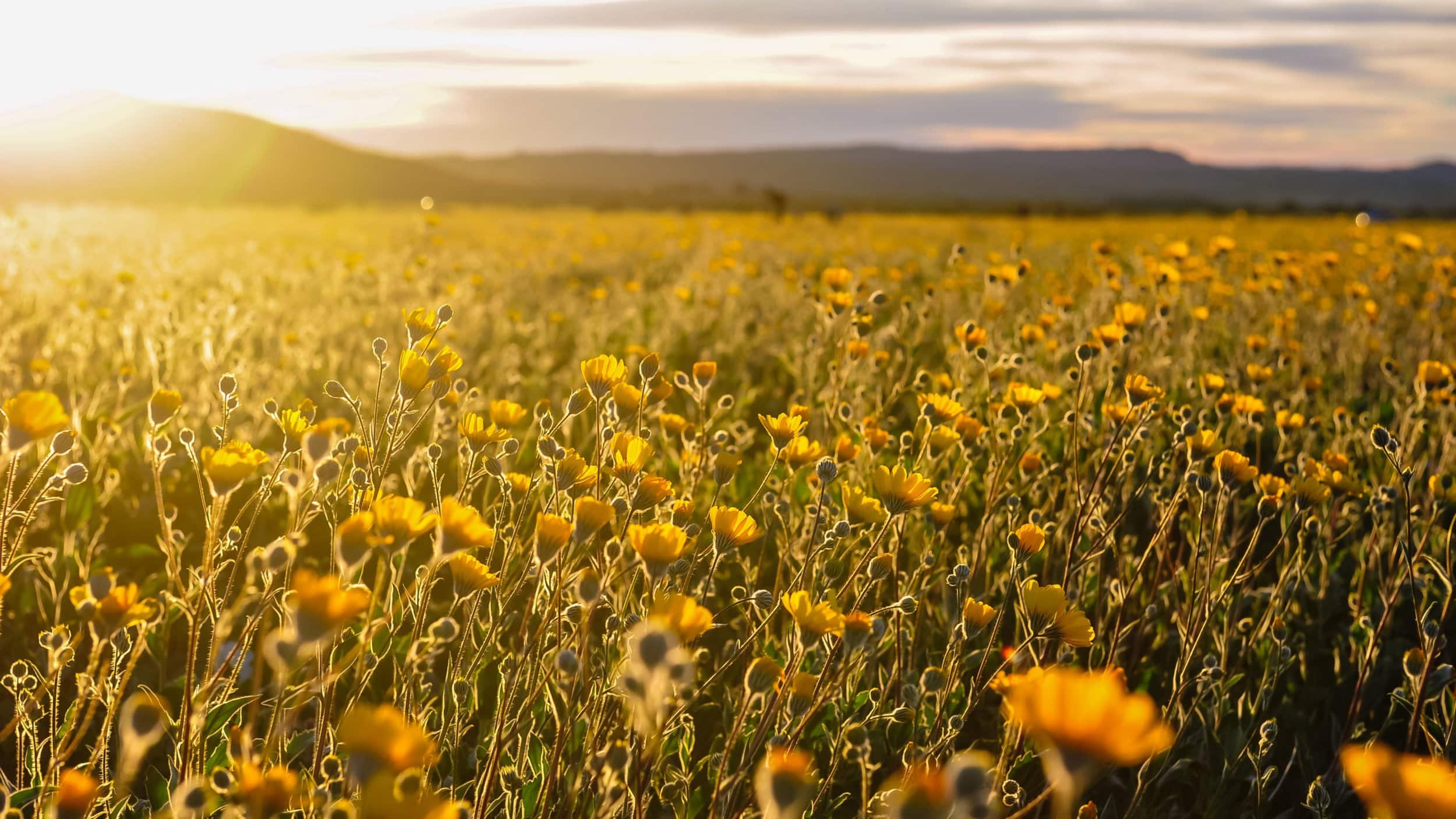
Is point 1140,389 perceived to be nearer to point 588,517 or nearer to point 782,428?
point 782,428

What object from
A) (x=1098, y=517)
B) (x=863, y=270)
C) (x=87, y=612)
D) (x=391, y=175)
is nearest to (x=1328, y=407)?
(x=1098, y=517)

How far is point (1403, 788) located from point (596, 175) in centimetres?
16305

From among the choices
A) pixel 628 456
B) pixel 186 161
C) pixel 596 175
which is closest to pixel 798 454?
pixel 628 456

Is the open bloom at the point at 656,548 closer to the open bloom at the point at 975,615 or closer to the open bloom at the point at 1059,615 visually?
the open bloom at the point at 975,615

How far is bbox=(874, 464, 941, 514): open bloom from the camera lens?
5.13ft

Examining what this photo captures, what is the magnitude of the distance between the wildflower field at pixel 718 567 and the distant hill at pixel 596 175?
1738 centimetres

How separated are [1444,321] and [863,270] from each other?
350 centimetres

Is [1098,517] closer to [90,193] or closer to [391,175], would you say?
[90,193]

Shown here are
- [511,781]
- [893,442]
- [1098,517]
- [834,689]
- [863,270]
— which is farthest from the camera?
[863,270]

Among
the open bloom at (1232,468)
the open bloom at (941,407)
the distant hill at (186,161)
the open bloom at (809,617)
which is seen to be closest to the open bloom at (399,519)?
the open bloom at (809,617)

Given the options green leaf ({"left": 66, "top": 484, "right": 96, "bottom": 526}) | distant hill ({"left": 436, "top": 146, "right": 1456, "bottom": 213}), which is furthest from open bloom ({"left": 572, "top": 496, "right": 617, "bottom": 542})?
distant hill ({"left": 436, "top": 146, "right": 1456, "bottom": 213})

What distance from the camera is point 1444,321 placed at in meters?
5.86

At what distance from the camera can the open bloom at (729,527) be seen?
1.47 metres

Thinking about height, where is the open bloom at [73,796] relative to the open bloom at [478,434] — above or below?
below
